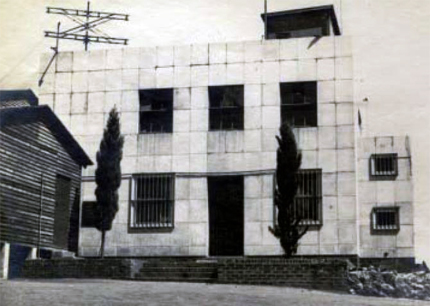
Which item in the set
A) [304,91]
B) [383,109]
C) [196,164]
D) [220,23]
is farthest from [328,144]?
[220,23]

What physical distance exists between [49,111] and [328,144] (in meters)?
9.53

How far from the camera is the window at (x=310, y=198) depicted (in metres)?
28.1

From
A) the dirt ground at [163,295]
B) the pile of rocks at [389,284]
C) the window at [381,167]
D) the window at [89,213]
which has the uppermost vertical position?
the window at [381,167]

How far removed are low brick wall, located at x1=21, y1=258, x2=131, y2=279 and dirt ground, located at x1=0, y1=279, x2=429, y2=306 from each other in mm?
1864

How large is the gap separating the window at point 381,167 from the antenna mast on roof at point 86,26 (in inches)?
465

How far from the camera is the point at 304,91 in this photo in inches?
1158

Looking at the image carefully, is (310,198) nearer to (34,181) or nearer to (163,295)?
(34,181)

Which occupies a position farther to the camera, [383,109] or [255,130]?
[255,130]

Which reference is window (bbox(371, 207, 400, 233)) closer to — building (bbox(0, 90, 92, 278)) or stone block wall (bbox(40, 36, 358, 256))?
stone block wall (bbox(40, 36, 358, 256))

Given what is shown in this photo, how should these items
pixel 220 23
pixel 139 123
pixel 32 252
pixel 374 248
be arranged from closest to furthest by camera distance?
pixel 220 23 → pixel 32 252 → pixel 139 123 → pixel 374 248

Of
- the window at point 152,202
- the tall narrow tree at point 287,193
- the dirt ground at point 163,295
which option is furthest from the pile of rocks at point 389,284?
the window at point 152,202

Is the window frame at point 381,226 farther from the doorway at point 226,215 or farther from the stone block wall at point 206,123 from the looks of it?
the doorway at point 226,215

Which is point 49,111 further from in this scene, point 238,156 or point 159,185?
point 238,156

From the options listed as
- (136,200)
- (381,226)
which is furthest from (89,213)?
(381,226)
